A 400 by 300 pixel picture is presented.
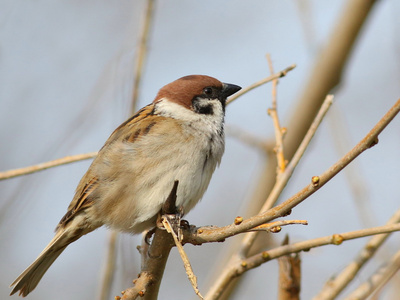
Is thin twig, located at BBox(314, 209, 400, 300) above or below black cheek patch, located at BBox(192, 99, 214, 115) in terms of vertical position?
below

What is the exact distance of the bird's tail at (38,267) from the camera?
114 inches

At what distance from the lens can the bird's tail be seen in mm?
2896

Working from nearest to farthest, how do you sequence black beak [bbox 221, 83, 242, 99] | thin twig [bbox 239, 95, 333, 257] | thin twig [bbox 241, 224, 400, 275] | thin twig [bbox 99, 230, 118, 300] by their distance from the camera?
thin twig [bbox 241, 224, 400, 275] → thin twig [bbox 239, 95, 333, 257] → thin twig [bbox 99, 230, 118, 300] → black beak [bbox 221, 83, 242, 99]

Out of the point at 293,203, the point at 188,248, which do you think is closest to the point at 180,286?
the point at 188,248

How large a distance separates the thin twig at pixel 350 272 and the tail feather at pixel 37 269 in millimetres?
1425

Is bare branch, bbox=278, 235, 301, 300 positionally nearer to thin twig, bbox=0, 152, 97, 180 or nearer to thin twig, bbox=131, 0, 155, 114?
thin twig, bbox=0, 152, 97, 180

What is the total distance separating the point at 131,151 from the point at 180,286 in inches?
124

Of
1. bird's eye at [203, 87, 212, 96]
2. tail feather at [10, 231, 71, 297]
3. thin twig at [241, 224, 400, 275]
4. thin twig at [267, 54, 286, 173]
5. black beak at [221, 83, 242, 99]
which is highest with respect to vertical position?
black beak at [221, 83, 242, 99]

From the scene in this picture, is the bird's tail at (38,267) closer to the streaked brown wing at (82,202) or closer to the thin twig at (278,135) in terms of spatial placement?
the streaked brown wing at (82,202)

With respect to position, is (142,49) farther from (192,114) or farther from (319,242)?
(319,242)

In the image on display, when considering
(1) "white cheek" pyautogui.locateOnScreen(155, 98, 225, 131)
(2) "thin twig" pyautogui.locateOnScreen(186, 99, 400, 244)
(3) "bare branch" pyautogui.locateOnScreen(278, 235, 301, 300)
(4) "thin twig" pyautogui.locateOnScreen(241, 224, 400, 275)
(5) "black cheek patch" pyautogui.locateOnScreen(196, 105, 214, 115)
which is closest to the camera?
(2) "thin twig" pyautogui.locateOnScreen(186, 99, 400, 244)

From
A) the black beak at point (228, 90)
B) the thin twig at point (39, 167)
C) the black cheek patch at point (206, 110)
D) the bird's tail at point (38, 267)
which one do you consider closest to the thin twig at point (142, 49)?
the thin twig at point (39, 167)

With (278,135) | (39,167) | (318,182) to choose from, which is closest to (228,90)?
(278,135)

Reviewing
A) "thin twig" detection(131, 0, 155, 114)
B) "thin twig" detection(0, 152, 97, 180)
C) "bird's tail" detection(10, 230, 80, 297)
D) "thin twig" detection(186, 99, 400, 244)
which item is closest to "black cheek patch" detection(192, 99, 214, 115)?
"thin twig" detection(131, 0, 155, 114)
